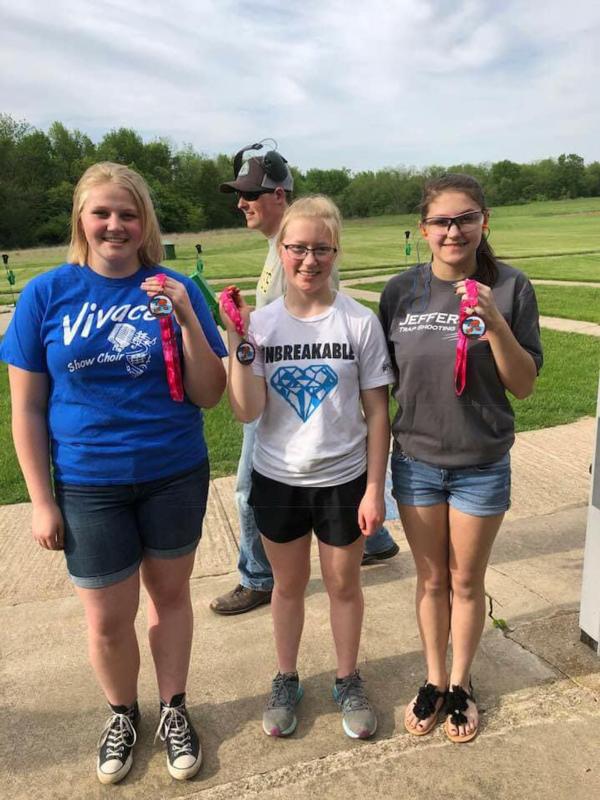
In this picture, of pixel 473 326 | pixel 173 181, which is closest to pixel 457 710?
pixel 473 326

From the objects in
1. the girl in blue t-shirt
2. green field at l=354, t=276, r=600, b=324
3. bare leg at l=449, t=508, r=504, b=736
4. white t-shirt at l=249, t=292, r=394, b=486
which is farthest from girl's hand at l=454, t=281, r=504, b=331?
→ green field at l=354, t=276, r=600, b=324

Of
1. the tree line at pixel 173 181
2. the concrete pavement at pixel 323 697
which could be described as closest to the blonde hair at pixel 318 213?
the concrete pavement at pixel 323 697

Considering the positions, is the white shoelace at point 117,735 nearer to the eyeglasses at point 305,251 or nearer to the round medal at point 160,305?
the round medal at point 160,305

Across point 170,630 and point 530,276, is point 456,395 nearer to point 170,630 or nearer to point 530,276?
point 170,630

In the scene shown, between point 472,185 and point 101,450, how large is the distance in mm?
1453

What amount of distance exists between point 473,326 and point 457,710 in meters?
1.38

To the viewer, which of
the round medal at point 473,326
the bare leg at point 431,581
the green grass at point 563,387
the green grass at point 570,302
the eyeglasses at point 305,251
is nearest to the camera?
the round medal at point 473,326

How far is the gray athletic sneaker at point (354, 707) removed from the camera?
A: 2219mm

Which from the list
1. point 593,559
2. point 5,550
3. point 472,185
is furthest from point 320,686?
point 5,550

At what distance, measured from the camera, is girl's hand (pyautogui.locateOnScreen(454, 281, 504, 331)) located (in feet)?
6.07

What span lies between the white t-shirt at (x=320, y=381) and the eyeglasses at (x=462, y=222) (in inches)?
13.9

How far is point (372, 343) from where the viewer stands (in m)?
2.10

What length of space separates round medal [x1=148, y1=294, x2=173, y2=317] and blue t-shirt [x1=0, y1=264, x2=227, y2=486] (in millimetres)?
80

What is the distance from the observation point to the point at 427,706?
227 centimetres
